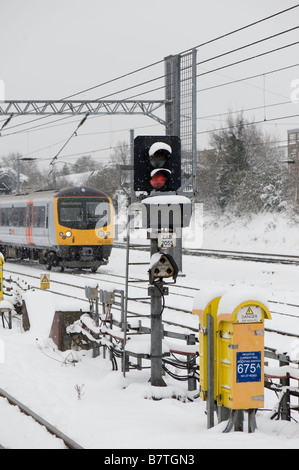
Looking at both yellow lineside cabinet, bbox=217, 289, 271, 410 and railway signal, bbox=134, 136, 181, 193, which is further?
railway signal, bbox=134, 136, 181, 193

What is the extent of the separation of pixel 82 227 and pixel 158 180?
713 inches

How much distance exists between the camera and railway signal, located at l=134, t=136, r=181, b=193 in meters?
8.65

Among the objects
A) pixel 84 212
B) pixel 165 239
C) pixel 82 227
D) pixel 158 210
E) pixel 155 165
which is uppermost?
pixel 155 165

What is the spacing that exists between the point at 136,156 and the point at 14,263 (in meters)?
25.2

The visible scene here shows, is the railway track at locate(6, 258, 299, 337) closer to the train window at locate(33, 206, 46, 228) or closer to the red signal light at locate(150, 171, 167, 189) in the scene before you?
the train window at locate(33, 206, 46, 228)

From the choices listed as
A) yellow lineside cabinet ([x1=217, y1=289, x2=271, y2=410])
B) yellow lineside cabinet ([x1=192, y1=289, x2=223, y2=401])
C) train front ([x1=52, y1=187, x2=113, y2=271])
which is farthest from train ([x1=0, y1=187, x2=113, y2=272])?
yellow lineside cabinet ([x1=217, y1=289, x2=271, y2=410])

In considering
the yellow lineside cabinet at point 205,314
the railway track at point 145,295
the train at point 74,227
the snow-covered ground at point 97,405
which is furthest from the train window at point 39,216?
the yellow lineside cabinet at point 205,314

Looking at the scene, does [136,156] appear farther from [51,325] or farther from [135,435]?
[51,325]

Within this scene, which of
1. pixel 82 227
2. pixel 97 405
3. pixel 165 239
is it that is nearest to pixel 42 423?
pixel 97 405

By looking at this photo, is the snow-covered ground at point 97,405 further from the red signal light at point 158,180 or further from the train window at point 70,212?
the train window at point 70,212

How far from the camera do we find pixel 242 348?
696 centimetres

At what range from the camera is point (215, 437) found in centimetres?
674

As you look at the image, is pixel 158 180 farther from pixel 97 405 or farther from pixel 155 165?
pixel 97 405

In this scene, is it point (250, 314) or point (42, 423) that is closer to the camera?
point (250, 314)
